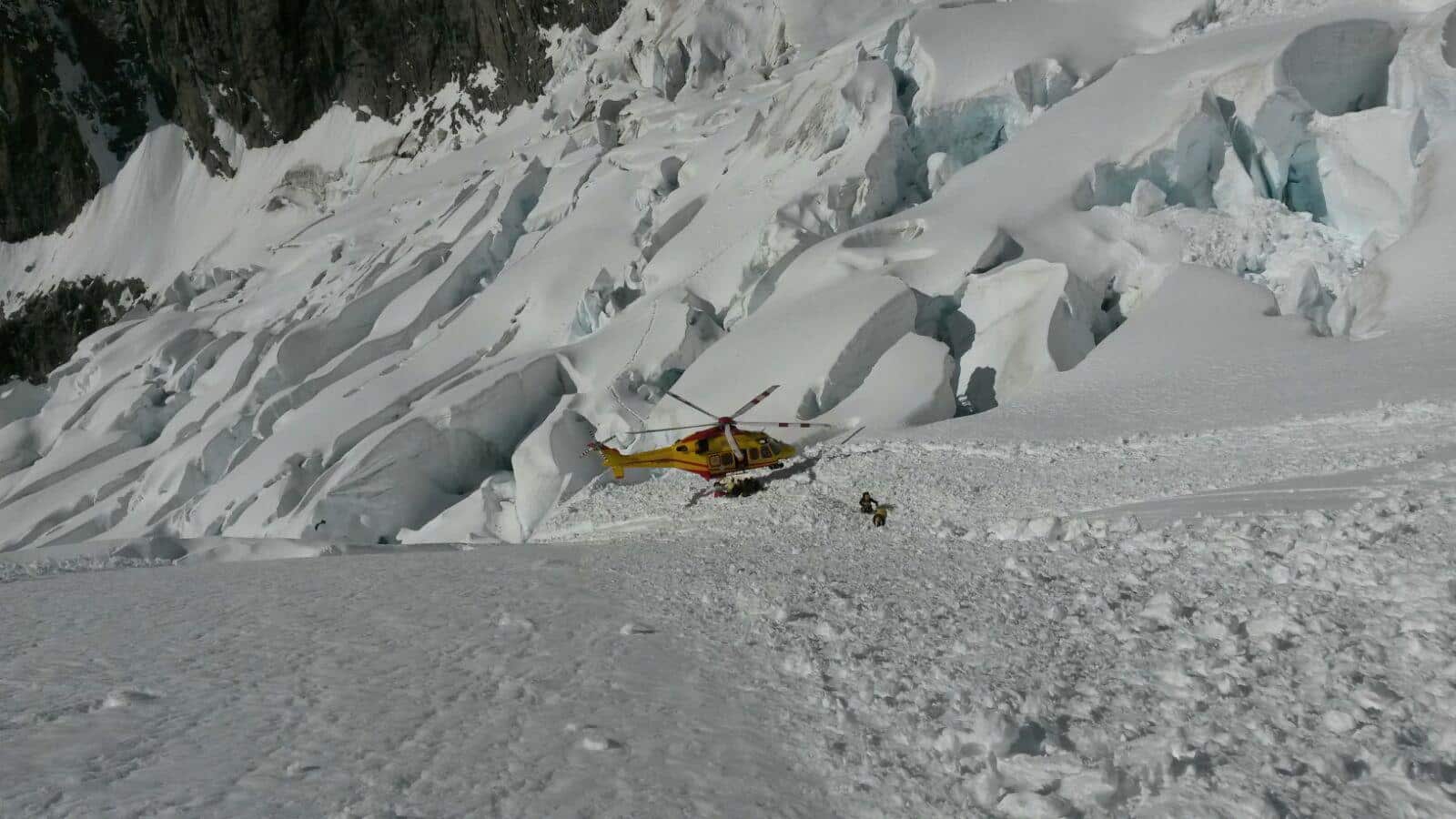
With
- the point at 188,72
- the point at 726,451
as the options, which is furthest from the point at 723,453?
the point at 188,72

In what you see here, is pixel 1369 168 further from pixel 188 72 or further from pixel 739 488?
pixel 188 72

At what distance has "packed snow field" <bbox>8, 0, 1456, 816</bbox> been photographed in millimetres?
4391

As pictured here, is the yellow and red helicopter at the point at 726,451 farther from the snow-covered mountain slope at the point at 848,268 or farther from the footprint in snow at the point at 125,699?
the footprint in snow at the point at 125,699

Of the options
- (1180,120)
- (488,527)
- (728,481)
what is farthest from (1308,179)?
(488,527)

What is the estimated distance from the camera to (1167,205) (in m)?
21.3

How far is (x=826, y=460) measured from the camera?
15.1 meters

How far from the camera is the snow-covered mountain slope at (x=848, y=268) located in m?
18.6

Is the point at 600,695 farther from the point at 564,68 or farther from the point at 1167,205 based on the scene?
the point at 564,68

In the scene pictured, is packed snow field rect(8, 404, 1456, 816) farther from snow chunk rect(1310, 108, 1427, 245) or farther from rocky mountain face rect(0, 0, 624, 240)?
rocky mountain face rect(0, 0, 624, 240)

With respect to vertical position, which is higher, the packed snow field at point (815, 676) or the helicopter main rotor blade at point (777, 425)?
the packed snow field at point (815, 676)

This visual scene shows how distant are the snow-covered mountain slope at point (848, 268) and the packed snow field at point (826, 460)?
0.14 m

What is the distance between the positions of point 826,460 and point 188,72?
224ft

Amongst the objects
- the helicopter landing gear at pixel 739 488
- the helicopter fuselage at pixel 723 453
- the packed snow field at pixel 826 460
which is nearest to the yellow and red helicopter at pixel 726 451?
the helicopter fuselage at pixel 723 453

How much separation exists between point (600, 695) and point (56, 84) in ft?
268
